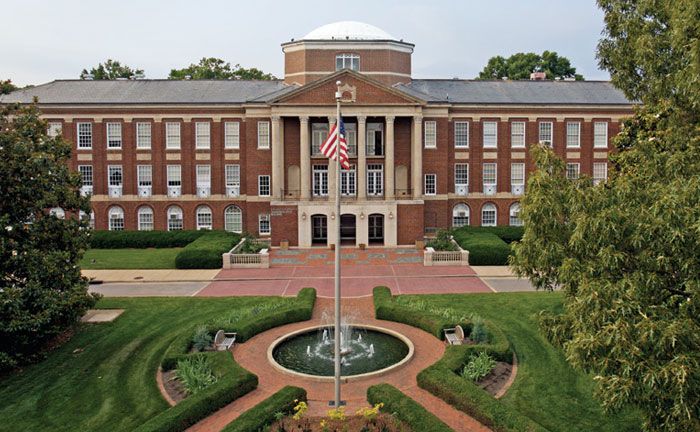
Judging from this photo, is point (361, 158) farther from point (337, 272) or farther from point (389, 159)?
point (337, 272)

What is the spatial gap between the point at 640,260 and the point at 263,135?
3734 cm

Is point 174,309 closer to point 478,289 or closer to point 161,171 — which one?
point 478,289

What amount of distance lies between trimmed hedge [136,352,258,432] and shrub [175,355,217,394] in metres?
0.29

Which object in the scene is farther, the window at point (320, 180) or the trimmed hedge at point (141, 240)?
the window at point (320, 180)

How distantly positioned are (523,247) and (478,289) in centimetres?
1690

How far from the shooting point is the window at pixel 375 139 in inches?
1711

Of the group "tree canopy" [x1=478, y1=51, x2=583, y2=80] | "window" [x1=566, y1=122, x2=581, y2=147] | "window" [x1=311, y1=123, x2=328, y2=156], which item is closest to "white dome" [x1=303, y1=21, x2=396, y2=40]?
"window" [x1=311, y1=123, x2=328, y2=156]

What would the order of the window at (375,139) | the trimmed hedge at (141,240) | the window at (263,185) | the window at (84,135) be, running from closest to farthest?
the trimmed hedge at (141,240) < the window at (375,139) < the window at (263,185) < the window at (84,135)

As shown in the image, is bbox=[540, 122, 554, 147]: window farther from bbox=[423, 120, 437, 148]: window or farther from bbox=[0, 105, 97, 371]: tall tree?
bbox=[0, 105, 97, 371]: tall tree

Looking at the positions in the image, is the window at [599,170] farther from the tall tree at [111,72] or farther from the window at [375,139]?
the tall tree at [111,72]

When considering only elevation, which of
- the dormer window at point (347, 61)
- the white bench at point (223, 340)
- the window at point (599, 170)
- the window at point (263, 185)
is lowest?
the white bench at point (223, 340)

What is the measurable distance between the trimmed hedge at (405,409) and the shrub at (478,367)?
10.0ft

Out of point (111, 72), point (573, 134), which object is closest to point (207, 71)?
point (111, 72)

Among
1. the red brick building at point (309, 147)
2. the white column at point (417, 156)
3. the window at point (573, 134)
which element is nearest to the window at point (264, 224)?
the red brick building at point (309, 147)
